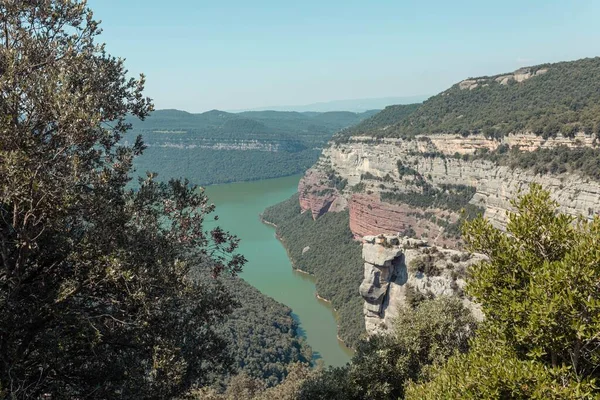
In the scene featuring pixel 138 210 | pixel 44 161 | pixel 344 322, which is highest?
pixel 44 161

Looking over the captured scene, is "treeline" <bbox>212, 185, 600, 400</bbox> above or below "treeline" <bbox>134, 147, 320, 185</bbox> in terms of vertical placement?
above

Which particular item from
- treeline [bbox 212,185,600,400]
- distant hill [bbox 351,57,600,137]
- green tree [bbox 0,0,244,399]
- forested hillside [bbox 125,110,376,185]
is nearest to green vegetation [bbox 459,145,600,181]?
distant hill [bbox 351,57,600,137]

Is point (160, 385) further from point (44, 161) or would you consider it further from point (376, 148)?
point (376, 148)

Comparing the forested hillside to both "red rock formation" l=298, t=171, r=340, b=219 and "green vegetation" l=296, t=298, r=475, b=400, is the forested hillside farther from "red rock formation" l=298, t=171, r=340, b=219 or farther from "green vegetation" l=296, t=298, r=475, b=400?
"green vegetation" l=296, t=298, r=475, b=400

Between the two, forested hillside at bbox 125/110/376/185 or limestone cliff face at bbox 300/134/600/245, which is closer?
limestone cliff face at bbox 300/134/600/245

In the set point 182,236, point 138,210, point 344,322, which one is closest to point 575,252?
point 182,236

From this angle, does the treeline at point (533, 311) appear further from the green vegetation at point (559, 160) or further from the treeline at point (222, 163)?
the treeline at point (222, 163)
